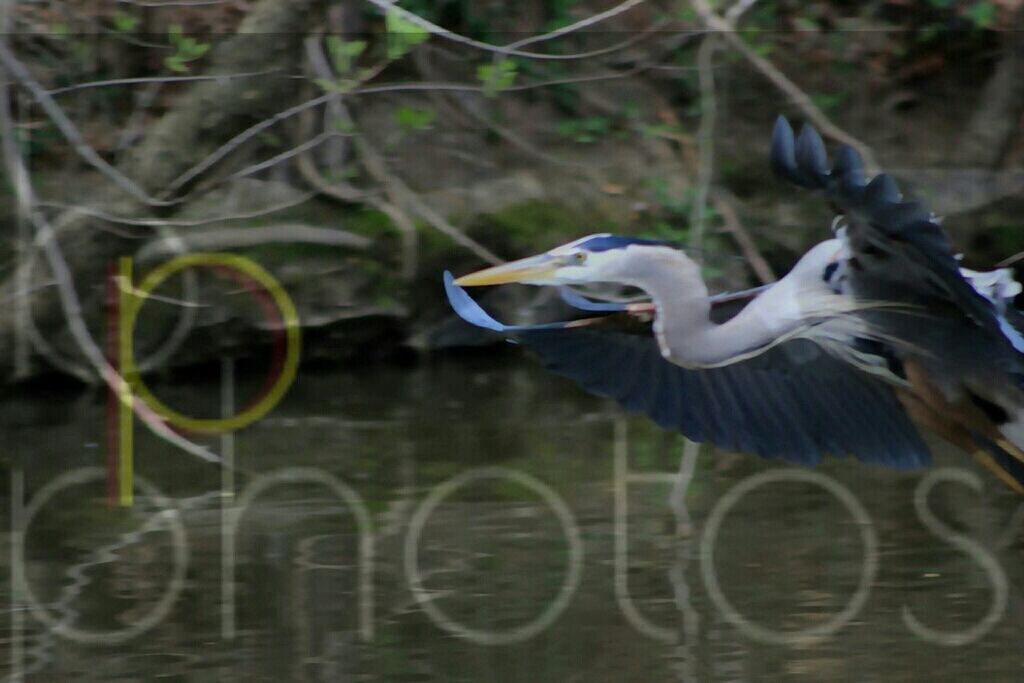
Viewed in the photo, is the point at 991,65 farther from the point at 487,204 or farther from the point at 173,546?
the point at 173,546

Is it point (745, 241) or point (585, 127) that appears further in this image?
point (585, 127)

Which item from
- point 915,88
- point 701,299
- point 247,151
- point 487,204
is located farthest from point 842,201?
point 915,88

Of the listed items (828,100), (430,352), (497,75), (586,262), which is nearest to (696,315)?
(586,262)

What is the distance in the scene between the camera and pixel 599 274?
3.07 m

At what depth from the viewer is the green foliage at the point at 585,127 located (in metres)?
6.16

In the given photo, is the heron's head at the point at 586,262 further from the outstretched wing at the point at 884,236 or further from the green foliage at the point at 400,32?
the green foliage at the point at 400,32

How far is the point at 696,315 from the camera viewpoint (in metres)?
3.07

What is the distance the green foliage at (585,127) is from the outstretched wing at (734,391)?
111 inches

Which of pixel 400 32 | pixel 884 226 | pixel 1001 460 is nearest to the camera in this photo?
pixel 884 226

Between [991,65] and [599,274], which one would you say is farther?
[991,65]

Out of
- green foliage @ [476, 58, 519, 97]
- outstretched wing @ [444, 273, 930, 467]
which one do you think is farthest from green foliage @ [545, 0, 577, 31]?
outstretched wing @ [444, 273, 930, 467]

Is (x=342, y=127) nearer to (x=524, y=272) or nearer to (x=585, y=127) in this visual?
(x=524, y=272)

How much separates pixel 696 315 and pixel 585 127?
321 cm

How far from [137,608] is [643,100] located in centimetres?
353
